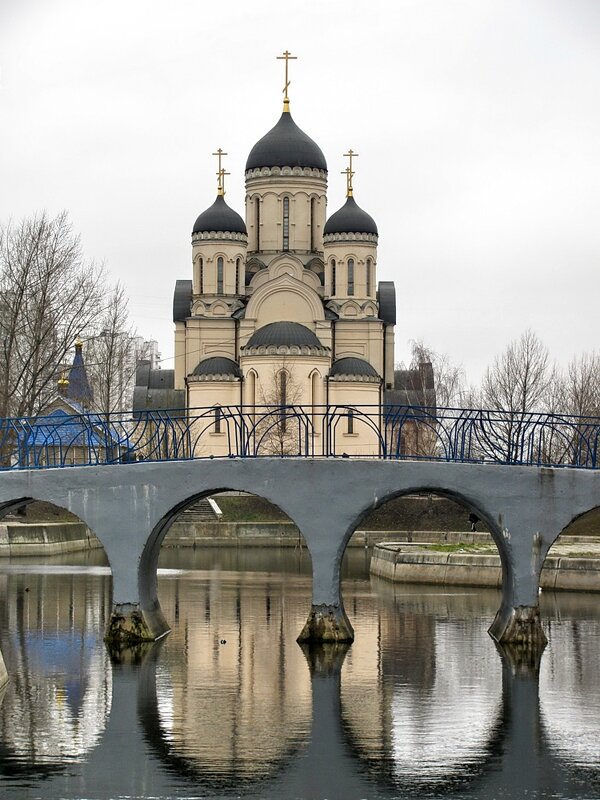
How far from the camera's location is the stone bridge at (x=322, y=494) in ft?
82.5

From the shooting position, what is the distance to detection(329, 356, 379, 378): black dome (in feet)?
232

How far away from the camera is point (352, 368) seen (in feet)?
232

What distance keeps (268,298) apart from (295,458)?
47.8 metres

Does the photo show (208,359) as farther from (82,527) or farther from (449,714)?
(449,714)

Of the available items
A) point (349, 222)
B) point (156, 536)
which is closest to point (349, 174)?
point (349, 222)

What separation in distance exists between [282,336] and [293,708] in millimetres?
48062

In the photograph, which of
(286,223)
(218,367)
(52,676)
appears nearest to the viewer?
(52,676)

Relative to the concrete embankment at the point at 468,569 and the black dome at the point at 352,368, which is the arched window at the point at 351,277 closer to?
the black dome at the point at 352,368

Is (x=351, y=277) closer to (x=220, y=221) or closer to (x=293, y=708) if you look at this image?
(x=220, y=221)

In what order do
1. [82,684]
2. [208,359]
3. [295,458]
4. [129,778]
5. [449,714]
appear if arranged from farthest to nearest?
1. [208,359]
2. [295,458]
3. [82,684]
4. [449,714]
5. [129,778]

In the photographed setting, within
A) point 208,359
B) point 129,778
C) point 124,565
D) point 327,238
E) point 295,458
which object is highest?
point 327,238

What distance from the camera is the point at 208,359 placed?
71.8 metres

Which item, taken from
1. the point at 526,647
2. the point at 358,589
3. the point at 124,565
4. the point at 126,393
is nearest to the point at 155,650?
the point at 124,565

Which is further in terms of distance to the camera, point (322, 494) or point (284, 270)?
point (284, 270)
